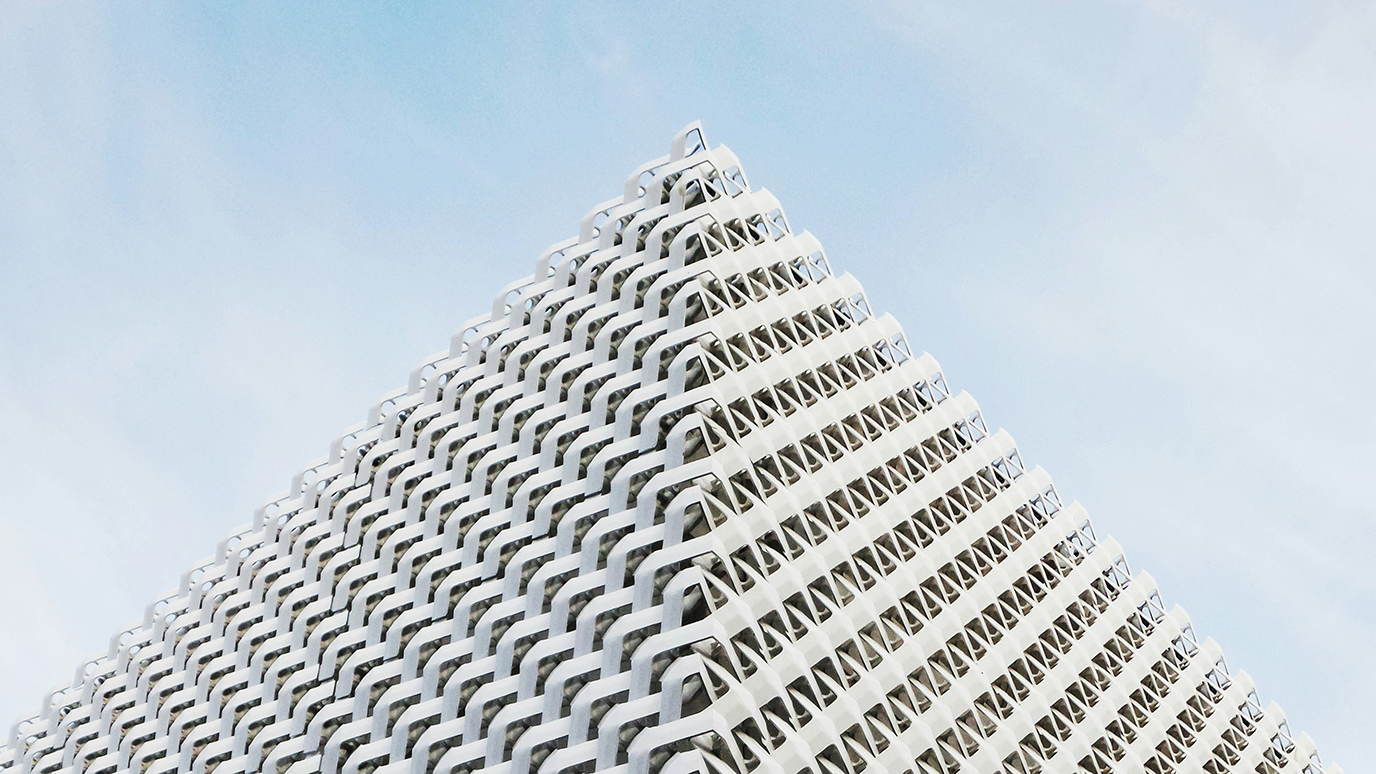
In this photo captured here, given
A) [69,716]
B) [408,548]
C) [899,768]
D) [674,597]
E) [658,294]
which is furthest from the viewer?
[69,716]

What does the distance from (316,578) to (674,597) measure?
30.6 m

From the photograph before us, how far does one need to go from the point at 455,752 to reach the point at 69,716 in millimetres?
41054

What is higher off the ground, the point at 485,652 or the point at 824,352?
the point at 824,352

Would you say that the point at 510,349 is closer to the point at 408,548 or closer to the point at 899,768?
the point at 408,548

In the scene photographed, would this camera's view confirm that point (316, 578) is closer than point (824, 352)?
No

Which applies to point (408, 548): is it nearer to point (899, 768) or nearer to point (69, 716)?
point (899, 768)

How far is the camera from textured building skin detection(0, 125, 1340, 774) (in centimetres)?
4416

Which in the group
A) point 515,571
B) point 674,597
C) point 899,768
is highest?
point 515,571

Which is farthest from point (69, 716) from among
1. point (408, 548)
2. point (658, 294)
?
point (658, 294)

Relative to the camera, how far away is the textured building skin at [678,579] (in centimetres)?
4416

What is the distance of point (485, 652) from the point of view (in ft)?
167

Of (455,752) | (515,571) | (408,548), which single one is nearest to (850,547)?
(515,571)

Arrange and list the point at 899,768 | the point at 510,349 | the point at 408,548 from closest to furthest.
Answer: the point at 899,768, the point at 408,548, the point at 510,349

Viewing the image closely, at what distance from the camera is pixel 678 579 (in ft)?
140
